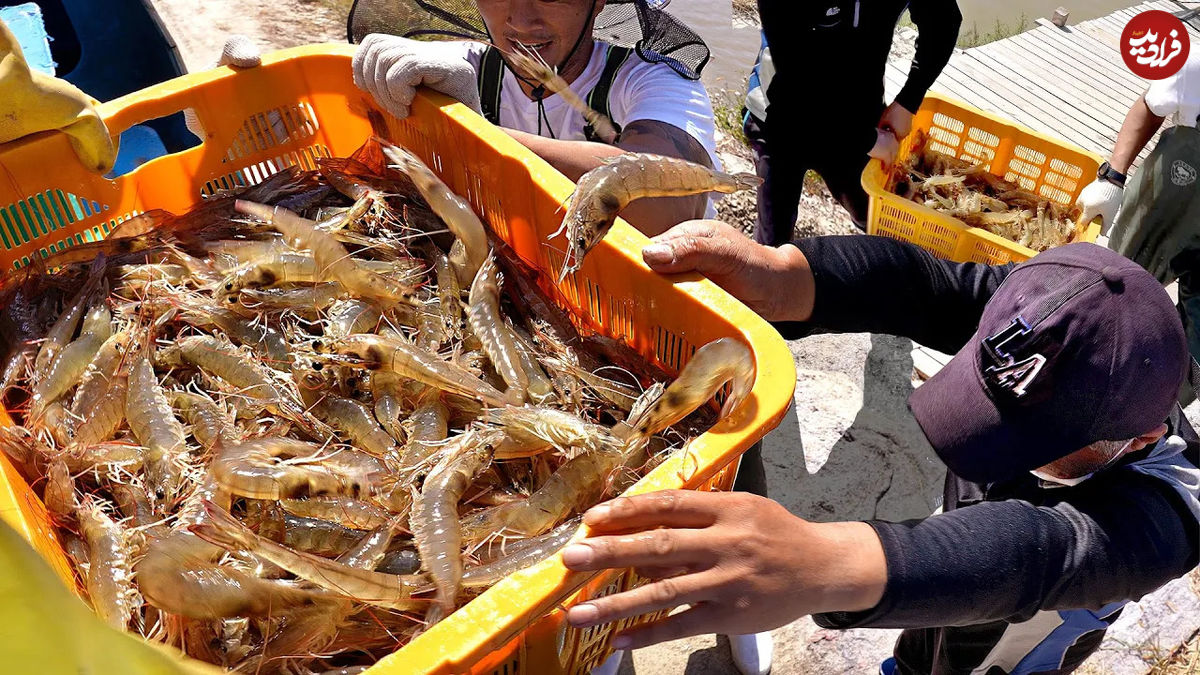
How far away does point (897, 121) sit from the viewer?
14.2ft

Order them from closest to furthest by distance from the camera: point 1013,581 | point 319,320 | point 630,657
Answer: point 1013,581 < point 319,320 < point 630,657

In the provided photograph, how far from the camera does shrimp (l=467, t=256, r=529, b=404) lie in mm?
2061

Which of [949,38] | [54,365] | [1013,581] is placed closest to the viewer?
[1013,581]

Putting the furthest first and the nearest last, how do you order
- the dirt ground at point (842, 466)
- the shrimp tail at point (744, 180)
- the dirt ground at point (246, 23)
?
the dirt ground at point (246, 23) → the dirt ground at point (842, 466) → the shrimp tail at point (744, 180)

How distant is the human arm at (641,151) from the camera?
2.37 metres

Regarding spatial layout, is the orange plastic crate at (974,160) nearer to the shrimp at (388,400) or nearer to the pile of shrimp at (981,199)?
the pile of shrimp at (981,199)

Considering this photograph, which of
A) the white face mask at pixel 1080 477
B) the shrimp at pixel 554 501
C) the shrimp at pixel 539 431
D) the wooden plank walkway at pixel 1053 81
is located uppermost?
the shrimp at pixel 539 431

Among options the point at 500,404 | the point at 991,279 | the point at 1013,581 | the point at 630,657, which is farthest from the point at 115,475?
the point at 991,279

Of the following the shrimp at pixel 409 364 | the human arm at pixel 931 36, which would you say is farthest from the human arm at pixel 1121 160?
the shrimp at pixel 409 364

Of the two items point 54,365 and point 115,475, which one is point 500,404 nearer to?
point 115,475

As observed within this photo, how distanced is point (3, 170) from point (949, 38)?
4.10 meters

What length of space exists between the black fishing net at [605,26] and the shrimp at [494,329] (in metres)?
1.01

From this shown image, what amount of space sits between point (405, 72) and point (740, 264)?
117cm

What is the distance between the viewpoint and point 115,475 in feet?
6.30
